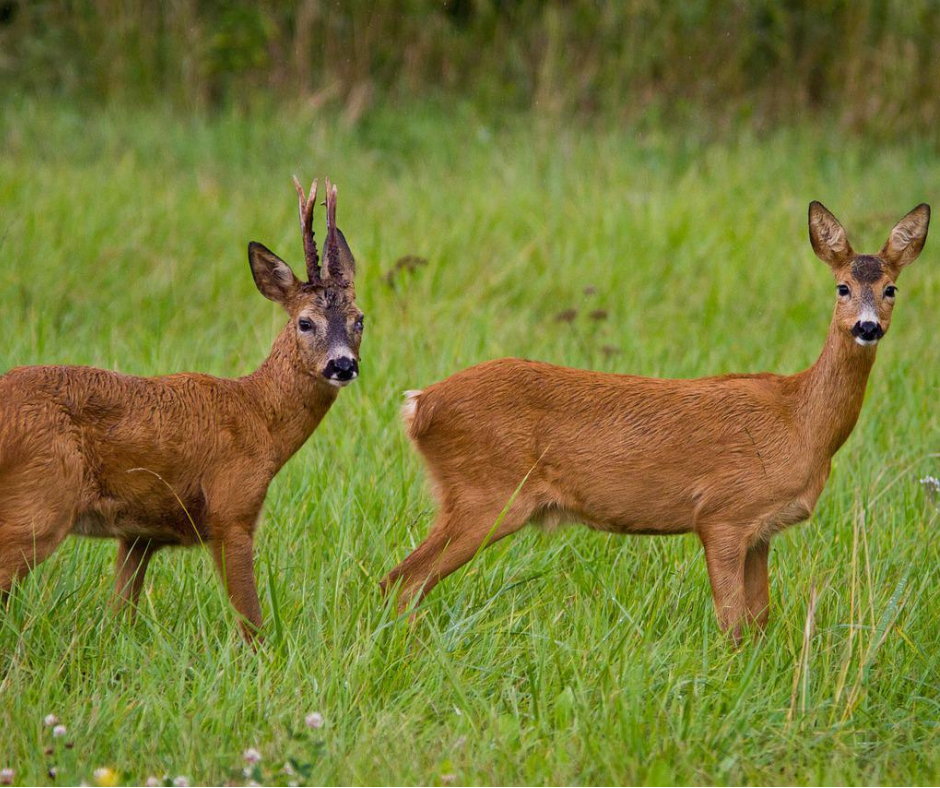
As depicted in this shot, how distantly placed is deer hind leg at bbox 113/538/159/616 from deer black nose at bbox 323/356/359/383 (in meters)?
0.73

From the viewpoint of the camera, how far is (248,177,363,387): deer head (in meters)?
4.34

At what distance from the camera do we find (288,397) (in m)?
4.45

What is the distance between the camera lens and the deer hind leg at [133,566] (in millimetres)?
4230

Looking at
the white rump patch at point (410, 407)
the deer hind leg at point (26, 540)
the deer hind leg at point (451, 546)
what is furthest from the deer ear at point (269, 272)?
the deer hind leg at point (26, 540)

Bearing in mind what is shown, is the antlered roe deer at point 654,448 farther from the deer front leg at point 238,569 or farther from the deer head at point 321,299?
the deer front leg at point 238,569

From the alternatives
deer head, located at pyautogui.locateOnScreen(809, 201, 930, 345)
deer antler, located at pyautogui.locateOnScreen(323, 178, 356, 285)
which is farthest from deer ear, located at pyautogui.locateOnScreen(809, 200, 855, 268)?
deer antler, located at pyautogui.locateOnScreen(323, 178, 356, 285)

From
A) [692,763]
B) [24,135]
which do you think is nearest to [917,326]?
[692,763]

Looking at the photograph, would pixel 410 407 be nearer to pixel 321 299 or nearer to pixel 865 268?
pixel 321 299

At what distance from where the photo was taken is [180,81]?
11.6 metres

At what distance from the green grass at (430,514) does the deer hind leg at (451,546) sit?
92mm

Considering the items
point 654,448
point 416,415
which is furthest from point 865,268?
point 416,415

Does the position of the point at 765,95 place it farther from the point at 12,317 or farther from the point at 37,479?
the point at 37,479

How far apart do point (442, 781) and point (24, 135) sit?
8.12 metres

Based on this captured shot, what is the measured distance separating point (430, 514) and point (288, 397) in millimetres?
775
